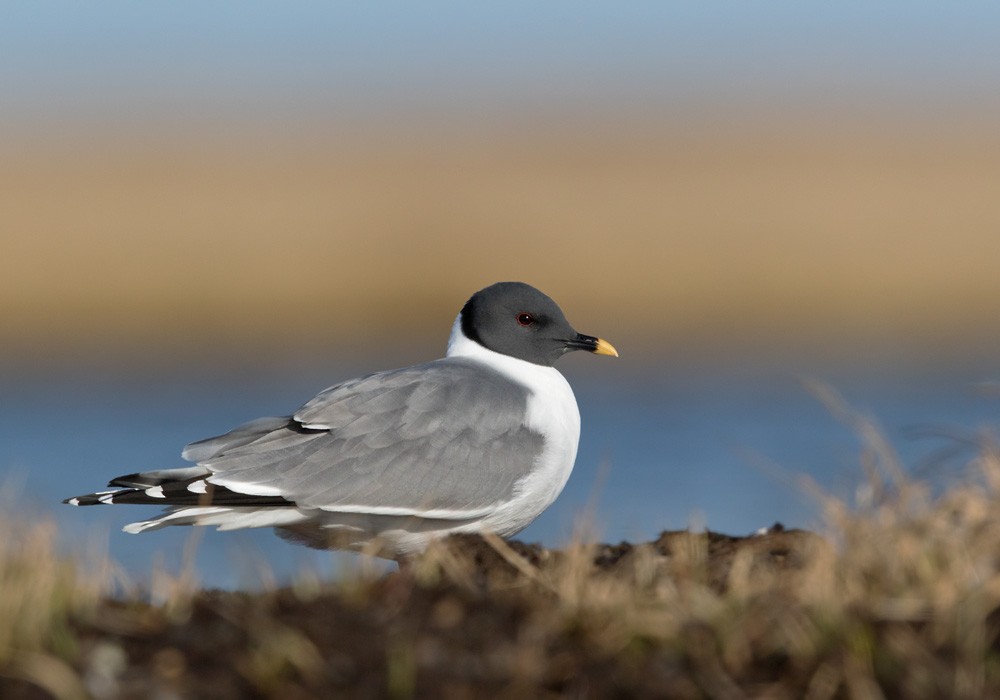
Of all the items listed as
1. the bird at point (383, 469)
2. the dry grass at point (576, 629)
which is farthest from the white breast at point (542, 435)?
the dry grass at point (576, 629)

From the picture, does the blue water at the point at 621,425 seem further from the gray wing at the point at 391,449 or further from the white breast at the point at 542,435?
the gray wing at the point at 391,449

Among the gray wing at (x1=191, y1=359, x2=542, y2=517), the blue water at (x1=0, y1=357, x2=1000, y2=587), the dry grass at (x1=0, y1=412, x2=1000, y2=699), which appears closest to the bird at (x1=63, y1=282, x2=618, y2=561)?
the gray wing at (x1=191, y1=359, x2=542, y2=517)

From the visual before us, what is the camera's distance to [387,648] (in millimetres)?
3578

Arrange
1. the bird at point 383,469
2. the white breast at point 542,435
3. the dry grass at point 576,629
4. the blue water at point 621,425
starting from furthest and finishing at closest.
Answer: the blue water at point 621,425 < the white breast at point 542,435 < the bird at point 383,469 < the dry grass at point 576,629

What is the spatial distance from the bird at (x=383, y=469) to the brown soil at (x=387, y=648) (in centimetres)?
144

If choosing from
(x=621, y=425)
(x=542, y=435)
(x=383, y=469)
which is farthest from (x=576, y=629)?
(x=621, y=425)

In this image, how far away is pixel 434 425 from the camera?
5945 mm

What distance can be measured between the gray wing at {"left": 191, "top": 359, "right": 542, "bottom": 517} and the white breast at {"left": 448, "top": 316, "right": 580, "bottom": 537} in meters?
0.05

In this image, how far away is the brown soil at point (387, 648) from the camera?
135 inches

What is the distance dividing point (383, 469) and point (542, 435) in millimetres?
708

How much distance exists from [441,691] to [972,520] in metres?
1.70

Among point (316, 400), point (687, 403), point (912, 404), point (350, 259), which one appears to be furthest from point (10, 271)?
point (316, 400)

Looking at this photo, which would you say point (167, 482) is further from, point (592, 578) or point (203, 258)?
point (203, 258)

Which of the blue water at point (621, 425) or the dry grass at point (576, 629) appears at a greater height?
the dry grass at point (576, 629)
